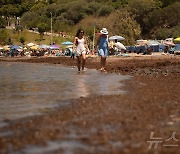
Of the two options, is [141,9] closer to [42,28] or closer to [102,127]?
[42,28]

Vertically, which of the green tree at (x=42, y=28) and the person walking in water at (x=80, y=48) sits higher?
the green tree at (x=42, y=28)

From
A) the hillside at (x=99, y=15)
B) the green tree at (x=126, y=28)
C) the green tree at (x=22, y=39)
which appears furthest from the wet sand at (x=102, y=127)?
the green tree at (x=22, y=39)

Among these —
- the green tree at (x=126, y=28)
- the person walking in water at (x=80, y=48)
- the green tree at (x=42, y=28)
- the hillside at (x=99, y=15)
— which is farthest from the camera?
the green tree at (x=42, y=28)

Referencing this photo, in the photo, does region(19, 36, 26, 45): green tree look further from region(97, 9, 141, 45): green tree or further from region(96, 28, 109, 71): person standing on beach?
region(96, 28, 109, 71): person standing on beach

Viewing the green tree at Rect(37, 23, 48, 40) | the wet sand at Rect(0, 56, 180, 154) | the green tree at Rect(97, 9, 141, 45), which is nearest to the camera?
the wet sand at Rect(0, 56, 180, 154)

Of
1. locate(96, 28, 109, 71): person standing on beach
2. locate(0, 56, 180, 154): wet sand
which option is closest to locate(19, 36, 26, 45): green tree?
locate(96, 28, 109, 71): person standing on beach

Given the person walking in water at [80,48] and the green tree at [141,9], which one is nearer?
the person walking in water at [80,48]

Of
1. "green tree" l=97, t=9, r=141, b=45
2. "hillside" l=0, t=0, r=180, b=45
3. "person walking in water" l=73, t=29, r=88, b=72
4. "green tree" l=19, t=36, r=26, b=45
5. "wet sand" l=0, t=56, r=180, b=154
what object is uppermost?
"hillside" l=0, t=0, r=180, b=45

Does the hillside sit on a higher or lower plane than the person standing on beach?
higher

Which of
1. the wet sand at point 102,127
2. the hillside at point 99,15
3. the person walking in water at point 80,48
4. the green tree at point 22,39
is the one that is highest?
the hillside at point 99,15

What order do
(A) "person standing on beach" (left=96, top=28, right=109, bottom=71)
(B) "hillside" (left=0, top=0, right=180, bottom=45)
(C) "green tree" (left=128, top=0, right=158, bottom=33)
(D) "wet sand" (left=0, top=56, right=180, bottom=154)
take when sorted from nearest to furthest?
(D) "wet sand" (left=0, top=56, right=180, bottom=154) → (A) "person standing on beach" (left=96, top=28, right=109, bottom=71) → (B) "hillside" (left=0, top=0, right=180, bottom=45) → (C) "green tree" (left=128, top=0, right=158, bottom=33)

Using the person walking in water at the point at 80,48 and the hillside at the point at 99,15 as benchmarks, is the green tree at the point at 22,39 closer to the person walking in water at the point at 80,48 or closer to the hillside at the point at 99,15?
the hillside at the point at 99,15

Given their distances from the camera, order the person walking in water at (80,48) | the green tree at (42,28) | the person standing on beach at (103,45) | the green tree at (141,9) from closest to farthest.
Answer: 1. the person walking in water at (80,48)
2. the person standing on beach at (103,45)
3. the green tree at (141,9)
4. the green tree at (42,28)

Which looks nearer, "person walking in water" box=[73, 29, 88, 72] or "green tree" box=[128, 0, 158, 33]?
"person walking in water" box=[73, 29, 88, 72]
